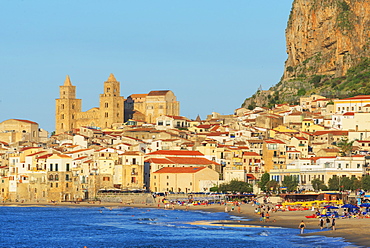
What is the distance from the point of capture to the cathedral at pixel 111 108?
184 meters

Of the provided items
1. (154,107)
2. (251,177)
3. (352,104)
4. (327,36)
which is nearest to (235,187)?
(251,177)

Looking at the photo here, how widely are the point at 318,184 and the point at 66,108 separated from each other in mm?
95620

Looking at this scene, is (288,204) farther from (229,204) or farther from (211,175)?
(211,175)

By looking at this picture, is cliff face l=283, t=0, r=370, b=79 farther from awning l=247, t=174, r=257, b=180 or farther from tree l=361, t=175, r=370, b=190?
tree l=361, t=175, r=370, b=190

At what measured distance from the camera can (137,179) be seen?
11200 centimetres

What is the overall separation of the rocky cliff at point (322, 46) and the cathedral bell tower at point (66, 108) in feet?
112

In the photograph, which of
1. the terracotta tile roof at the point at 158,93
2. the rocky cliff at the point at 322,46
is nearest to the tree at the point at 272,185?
the rocky cliff at the point at 322,46

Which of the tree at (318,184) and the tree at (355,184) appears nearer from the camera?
the tree at (355,184)

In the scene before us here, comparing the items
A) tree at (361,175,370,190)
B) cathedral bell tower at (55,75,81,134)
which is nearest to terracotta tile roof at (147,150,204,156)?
tree at (361,175,370,190)

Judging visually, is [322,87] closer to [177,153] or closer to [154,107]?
[154,107]

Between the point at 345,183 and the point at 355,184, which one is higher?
the point at 345,183

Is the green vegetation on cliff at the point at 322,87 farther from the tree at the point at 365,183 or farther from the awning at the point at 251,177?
the tree at the point at 365,183

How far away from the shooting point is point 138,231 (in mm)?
77062

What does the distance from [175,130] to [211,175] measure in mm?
36462
